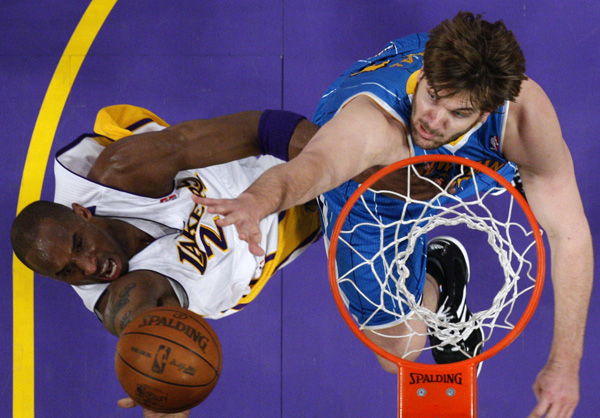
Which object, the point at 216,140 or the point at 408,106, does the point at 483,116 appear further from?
the point at 216,140

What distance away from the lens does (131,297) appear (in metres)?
2.50

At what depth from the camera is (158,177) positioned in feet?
8.47

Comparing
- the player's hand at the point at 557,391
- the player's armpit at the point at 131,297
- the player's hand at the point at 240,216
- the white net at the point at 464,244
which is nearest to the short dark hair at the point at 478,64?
the white net at the point at 464,244

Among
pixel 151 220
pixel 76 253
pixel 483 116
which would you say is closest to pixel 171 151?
pixel 151 220

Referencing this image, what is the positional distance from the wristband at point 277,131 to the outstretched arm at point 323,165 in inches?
13.8

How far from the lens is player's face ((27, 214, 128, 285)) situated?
2492 millimetres

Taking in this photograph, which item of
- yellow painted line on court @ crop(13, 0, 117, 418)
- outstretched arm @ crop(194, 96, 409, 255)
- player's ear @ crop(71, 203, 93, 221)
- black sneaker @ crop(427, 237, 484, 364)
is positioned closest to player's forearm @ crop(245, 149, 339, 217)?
outstretched arm @ crop(194, 96, 409, 255)

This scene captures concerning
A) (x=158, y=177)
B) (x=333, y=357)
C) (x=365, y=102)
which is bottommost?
(x=333, y=357)

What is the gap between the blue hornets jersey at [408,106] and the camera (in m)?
2.25

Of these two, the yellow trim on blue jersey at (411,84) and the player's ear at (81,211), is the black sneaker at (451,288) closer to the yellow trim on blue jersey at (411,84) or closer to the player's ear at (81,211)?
the yellow trim on blue jersey at (411,84)

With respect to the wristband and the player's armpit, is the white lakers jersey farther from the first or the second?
the wristband

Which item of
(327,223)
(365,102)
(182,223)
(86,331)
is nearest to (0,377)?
(86,331)

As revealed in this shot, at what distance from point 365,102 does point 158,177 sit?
96cm

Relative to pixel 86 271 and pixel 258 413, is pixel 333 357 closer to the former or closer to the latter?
pixel 258 413
